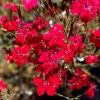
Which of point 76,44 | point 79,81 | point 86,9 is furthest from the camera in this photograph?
point 79,81

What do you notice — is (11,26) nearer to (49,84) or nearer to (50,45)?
(50,45)

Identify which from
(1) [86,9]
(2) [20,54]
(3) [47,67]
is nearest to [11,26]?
(2) [20,54]

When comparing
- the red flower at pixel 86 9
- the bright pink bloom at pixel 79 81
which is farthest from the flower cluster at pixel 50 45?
the bright pink bloom at pixel 79 81

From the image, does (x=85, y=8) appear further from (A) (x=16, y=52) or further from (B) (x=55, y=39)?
(A) (x=16, y=52)

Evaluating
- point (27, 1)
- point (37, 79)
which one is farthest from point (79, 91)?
point (27, 1)

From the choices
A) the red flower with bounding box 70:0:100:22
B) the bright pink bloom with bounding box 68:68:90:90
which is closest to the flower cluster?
Answer: the red flower with bounding box 70:0:100:22

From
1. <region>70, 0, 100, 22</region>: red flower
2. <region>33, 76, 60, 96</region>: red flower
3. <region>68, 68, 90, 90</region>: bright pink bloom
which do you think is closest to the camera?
<region>70, 0, 100, 22</region>: red flower

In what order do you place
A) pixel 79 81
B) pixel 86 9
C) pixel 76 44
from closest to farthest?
pixel 86 9 < pixel 76 44 < pixel 79 81

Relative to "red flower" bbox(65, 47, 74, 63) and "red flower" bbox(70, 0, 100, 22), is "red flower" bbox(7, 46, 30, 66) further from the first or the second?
"red flower" bbox(70, 0, 100, 22)

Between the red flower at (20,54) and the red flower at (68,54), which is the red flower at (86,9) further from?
the red flower at (20,54)
